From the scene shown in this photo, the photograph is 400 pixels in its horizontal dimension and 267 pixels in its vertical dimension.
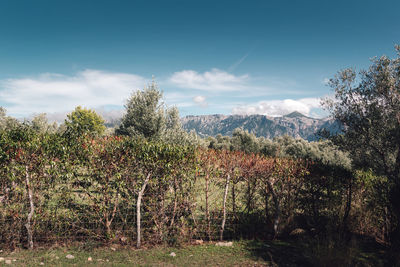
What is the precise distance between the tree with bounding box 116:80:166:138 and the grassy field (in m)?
14.0

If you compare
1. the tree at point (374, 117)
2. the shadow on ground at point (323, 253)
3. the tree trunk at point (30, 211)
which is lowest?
the shadow on ground at point (323, 253)

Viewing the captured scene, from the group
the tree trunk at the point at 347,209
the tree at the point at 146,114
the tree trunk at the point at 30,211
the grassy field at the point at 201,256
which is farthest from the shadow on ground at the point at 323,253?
the tree at the point at 146,114

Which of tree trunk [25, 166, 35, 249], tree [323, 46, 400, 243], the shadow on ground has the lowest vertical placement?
the shadow on ground

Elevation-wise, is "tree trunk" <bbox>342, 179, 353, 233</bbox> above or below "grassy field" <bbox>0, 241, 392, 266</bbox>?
above

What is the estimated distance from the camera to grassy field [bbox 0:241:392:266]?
5.40m

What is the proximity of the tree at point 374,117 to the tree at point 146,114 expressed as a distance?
1464 cm

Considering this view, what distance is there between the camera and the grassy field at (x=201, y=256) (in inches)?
213

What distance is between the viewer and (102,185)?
6.40m

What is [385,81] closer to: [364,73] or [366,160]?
[364,73]

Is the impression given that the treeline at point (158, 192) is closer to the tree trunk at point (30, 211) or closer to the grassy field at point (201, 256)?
the tree trunk at point (30, 211)

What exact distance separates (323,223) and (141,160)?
735 centimetres

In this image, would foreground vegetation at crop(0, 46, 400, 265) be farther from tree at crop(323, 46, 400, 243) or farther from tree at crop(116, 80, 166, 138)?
tree at crop(116, 80, 166, 138)

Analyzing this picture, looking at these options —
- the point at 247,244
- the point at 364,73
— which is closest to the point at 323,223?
the point at 247,244

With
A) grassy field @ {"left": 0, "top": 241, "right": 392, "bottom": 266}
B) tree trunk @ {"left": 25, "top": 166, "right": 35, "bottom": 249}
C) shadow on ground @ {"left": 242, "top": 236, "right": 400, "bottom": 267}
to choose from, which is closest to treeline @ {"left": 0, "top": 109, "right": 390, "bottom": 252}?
tree trunk @ {"left": 25, "top": 166, "right": 35, "bottom": 249}
